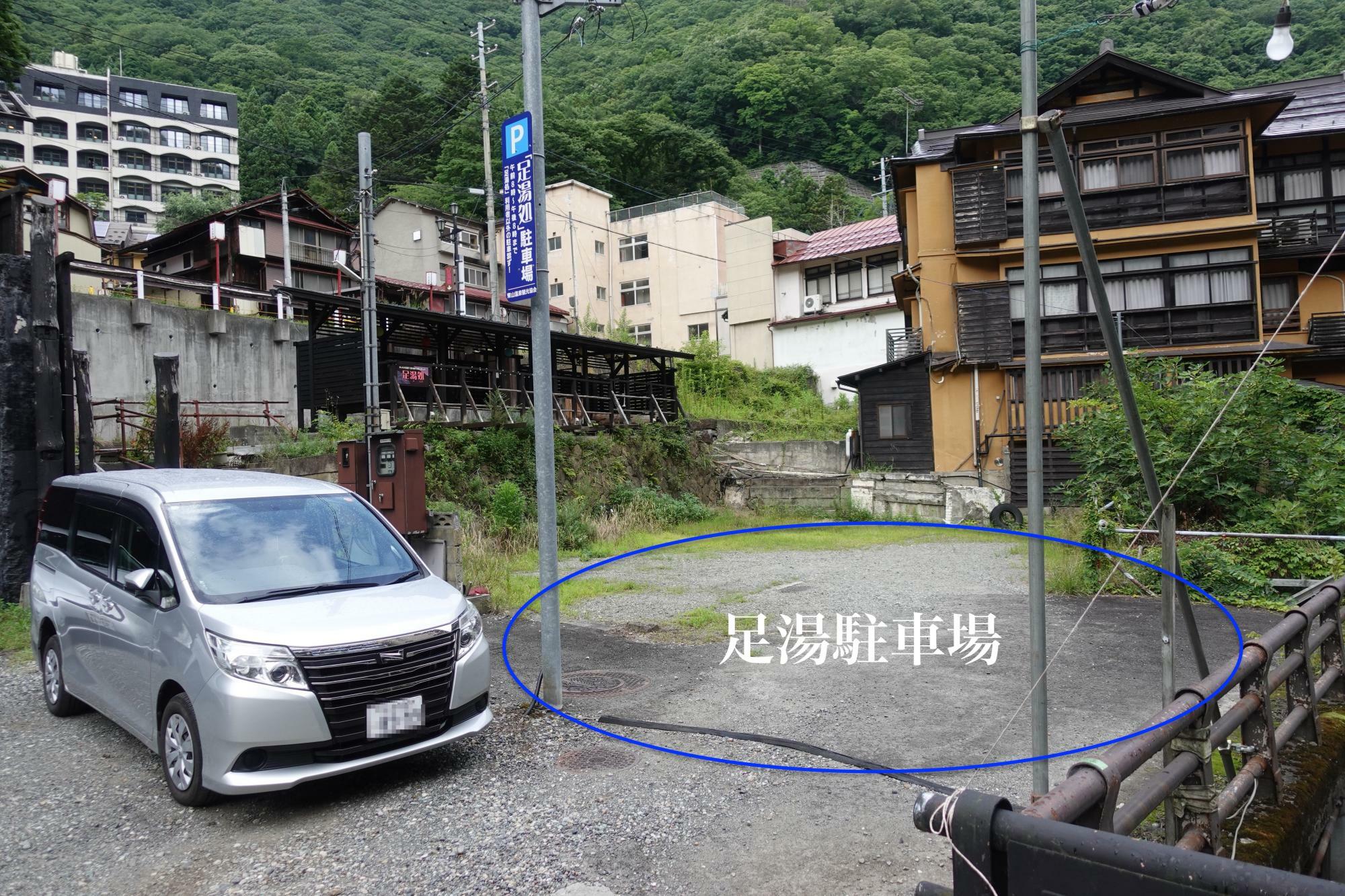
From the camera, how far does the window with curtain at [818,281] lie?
3409cm

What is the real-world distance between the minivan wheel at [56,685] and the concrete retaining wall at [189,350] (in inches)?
545

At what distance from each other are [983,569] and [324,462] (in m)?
11.0

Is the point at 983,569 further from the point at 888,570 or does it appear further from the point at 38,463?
Result: the point at 38,463

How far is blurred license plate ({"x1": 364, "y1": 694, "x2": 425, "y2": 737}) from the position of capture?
4551 mm

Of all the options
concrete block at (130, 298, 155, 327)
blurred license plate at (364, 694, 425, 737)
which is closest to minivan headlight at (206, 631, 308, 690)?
blurred license plate at (364, 694, 425, 737)

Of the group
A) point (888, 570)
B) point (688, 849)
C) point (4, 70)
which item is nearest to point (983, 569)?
point (888, 570)

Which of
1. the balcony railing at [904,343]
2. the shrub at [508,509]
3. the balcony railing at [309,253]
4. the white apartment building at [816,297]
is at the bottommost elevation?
the shrub at [508,509]

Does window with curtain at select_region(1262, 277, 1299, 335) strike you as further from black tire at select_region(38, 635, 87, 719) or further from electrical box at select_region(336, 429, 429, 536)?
black tire at select_region(38, 635, 87, 719)

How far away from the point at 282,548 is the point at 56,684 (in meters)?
2.50

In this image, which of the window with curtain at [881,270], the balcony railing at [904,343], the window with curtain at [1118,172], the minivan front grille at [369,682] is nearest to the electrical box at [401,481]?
the minivan front grille at [369,682]

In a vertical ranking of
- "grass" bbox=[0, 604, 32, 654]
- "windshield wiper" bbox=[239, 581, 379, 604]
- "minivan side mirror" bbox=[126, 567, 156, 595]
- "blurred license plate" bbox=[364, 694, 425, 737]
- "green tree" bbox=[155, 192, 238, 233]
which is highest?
"green tree" bbox=[155, 192, 238, 233]

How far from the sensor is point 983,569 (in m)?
12.3

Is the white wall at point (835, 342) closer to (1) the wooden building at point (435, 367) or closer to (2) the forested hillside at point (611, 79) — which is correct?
(2) the forested hillside at point (611, 79)

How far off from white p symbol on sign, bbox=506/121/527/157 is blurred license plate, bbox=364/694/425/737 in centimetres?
366
